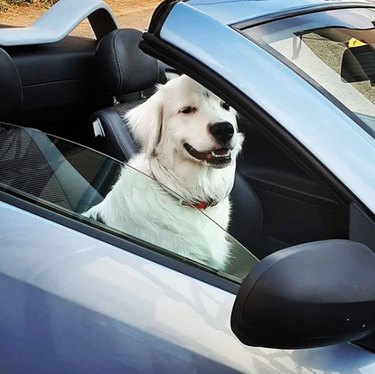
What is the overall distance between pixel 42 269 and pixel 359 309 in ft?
2.23

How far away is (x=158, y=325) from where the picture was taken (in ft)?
4.49

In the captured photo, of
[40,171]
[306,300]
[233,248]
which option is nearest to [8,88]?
[40,171]

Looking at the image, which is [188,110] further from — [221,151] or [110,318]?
[110,318]

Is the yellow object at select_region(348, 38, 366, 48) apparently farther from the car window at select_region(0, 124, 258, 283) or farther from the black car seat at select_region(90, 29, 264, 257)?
the black car seat at select_region(90, 29, 264, 257)

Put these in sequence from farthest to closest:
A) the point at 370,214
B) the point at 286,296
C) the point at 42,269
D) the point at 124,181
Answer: the point at 124,181, the point at 42,269, the point at 370,214, the point at 286,296

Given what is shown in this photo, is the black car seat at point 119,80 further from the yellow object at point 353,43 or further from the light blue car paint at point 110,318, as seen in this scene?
the light blue car paint at point 110,318

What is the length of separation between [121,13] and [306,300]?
1003 cm

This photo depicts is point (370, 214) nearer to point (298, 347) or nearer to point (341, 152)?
point (341, 152)

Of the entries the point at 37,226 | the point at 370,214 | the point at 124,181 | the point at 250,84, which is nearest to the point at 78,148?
the point at 124,181

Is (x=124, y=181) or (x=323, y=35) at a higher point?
(x=323, y=35)

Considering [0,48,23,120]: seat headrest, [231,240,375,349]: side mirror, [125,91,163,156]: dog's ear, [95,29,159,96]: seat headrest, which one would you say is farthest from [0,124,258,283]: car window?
[95,29,159,96]: seat headrest

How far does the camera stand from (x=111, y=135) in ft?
8.65

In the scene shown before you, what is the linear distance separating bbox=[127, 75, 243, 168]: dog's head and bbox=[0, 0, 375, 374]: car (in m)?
0.40

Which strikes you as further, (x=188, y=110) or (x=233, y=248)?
(x=188, y=110)
